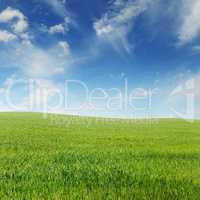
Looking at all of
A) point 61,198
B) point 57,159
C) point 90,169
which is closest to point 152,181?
point 90,169

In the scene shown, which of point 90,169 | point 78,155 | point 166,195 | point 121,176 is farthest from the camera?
point 78,155

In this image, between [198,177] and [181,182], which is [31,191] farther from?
[198,177]

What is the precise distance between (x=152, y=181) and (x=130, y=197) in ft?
6.17

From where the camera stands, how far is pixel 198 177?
9.84m

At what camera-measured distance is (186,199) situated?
7395 millimetres

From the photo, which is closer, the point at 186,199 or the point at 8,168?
the point at 186,199

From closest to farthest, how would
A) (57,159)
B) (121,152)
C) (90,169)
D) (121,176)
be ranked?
(121,176)
(90,169)
(57,159)
(121,152)

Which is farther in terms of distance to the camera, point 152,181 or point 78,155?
point 78,155

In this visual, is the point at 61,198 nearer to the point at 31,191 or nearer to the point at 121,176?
the point at 31,191

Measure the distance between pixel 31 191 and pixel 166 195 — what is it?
3.58 metres

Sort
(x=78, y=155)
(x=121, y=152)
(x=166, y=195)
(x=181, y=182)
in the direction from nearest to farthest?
1. (x=166, y=195)
2. (x=181, y=182)
3. (x=78, y=155)
4. (x=121, y=152)

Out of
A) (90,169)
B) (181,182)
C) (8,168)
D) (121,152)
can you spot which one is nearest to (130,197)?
(181,182)

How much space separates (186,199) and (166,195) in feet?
1.72

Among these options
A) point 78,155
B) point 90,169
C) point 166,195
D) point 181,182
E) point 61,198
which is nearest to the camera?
point 61,198
